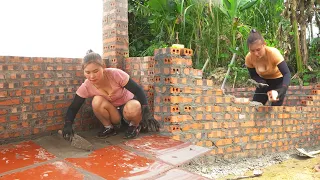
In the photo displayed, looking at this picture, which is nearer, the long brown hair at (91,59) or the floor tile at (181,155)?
the floor tile at (181,155)

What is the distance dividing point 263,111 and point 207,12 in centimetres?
301

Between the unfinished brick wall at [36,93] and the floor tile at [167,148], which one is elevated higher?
the unfinished brick wall at [36,93]

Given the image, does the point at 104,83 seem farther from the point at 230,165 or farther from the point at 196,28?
the point at 196,28

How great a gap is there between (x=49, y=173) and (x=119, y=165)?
557mm

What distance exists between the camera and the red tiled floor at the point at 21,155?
2.33 metres

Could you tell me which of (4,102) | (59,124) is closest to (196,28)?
(59,124)

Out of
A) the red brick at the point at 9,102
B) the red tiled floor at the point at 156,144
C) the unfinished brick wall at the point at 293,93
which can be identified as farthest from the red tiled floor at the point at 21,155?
the unfinished brick wall at the point at 293,93

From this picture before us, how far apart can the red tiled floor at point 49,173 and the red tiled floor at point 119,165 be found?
0.12 m

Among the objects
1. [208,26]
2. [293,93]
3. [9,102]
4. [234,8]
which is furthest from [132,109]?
[293,93]

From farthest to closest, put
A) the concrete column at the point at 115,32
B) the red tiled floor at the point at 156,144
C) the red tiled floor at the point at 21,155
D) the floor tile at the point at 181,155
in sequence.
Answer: the concrete column at the point at 115,32 < the red tiled floor at the point at 156,144 < the floor tile at the point at 181,155 < the red tiled floor at the point at 21,155

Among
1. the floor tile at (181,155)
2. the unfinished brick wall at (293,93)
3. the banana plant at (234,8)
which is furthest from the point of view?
the banana plant at (234,8)

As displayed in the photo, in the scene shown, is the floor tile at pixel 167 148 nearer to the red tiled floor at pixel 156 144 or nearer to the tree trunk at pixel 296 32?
the red tiled floor at pixel 156 144

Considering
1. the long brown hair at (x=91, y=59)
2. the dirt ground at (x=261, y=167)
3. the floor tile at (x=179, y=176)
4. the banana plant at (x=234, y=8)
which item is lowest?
the dirt ground at (x=261, y=167)

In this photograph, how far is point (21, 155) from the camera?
2.56 metres
